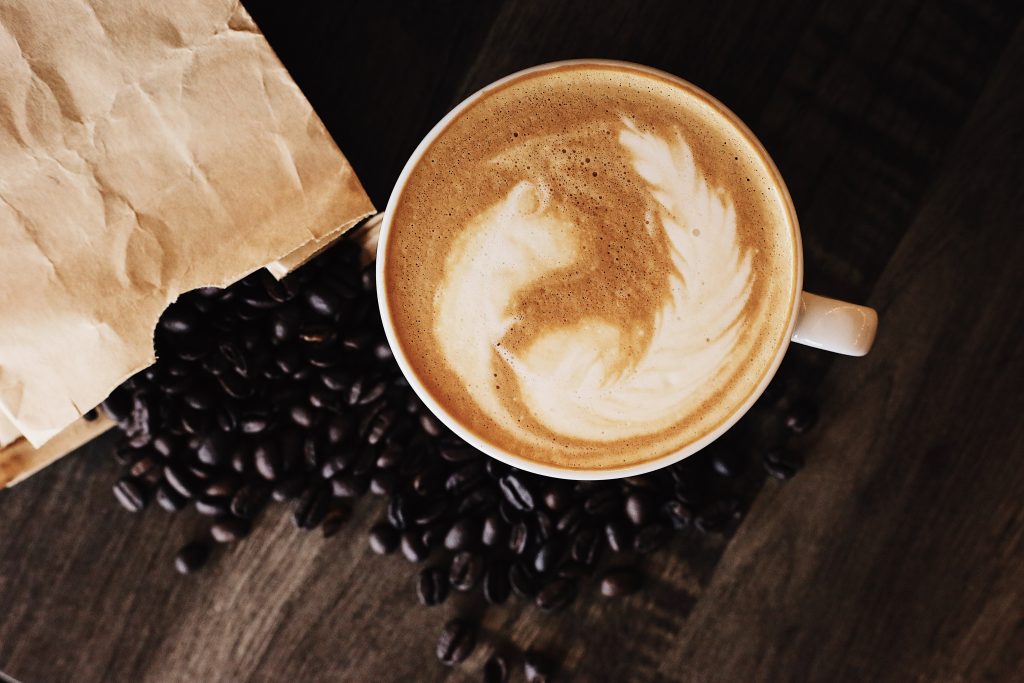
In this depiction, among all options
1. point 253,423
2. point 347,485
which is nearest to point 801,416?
point 347,485

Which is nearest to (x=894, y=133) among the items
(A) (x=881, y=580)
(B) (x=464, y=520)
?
(A) (x=881, y=580)

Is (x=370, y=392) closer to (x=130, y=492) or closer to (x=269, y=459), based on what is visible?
(x=269, y=459)

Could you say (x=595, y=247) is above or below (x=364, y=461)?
above

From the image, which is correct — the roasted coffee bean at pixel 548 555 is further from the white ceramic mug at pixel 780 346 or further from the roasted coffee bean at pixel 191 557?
the roasted coffee bean at pixel 191 557

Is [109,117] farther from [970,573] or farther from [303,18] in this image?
[970,573]

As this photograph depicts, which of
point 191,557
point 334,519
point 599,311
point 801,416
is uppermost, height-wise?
point 599,311

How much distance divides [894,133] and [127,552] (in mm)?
1203

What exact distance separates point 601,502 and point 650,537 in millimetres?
83

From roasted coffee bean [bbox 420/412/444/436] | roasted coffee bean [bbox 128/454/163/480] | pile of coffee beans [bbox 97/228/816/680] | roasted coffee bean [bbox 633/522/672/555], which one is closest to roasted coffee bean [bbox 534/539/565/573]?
pile of coffee beans [bbox 97/228/816/680]

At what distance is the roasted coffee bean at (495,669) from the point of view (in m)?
1.03

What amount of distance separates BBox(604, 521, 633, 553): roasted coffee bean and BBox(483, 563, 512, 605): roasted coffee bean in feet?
0.51

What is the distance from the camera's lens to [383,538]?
1.00 meters

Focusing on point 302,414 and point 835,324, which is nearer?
point 835,324

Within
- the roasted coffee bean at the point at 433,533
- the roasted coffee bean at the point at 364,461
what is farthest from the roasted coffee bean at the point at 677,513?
the roasted coffee bean at the point at 364,461
